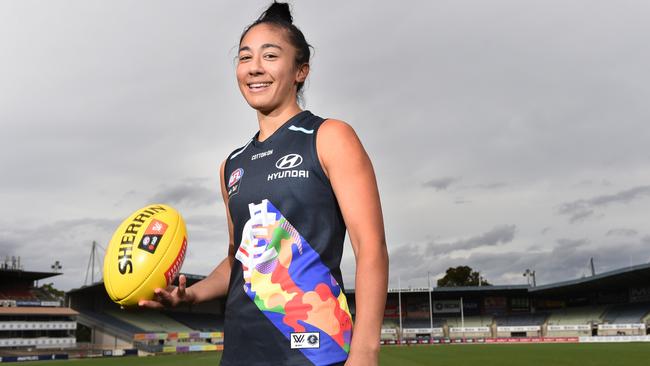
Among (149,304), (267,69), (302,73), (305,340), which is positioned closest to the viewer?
(305,340)

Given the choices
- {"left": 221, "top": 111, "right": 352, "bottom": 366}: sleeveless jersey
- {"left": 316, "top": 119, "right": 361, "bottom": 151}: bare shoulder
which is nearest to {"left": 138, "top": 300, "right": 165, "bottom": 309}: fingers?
{"left": 221, "top": 111, "right": 352, "bottom": 366}: sleeveless jersey

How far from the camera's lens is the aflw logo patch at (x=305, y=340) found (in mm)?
2311

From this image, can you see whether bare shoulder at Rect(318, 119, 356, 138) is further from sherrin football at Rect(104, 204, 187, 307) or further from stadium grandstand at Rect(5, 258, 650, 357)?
stadium grandstand at Rect(5, 258, 650, 357)

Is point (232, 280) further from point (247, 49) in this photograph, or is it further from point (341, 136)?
point (247, 49)

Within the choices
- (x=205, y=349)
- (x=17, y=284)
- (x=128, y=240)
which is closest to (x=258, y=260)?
(x=128, y=240)

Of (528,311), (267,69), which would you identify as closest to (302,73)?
(267,69)

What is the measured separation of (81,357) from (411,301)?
4657 cm

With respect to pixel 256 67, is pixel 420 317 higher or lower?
lower

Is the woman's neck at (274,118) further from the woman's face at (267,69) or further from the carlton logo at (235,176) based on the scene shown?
the carlton logo at (235,176)

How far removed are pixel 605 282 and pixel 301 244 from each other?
222 feet

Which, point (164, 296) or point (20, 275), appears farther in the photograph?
point (20, 275)

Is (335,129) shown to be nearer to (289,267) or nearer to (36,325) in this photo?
(289,267)

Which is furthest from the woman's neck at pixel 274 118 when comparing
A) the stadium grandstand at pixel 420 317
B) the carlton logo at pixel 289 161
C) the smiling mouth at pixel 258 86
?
the stadium grandstand at pixel 420 317

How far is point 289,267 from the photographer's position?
2.43 meters
